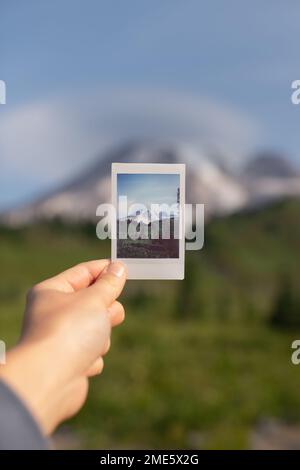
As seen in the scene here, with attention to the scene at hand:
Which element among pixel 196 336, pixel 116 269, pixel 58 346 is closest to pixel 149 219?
pixel 116 269

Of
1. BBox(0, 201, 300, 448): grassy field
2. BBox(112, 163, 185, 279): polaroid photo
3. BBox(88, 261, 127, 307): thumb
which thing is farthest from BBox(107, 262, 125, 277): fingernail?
BBox(0, 201, 300, 448): grassy field

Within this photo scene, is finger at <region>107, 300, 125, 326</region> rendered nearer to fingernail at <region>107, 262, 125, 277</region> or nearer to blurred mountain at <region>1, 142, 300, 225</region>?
fingernail at <region>107, 262, 125, 277</region>

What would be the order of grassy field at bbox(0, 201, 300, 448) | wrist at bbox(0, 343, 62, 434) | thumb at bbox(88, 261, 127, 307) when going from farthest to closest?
grassy field at bbox(0, 201, 300, 448)
thumb at bbox(88, 261, 127, 307)
wrist at bbox(0, 343, 62, 434)

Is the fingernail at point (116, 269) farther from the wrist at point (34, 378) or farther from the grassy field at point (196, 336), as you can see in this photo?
the grassy field at point (196, 336)

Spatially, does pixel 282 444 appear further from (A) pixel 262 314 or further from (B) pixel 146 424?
(A) pixel 262 314

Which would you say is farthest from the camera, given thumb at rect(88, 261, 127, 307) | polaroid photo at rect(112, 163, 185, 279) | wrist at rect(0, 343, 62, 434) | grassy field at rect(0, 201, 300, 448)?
grassy field at rect(0, 201, 300, 448)

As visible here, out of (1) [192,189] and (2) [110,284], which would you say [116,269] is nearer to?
(2) [110,284]

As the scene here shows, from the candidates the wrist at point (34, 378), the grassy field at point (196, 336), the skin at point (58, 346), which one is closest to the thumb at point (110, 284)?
the skin at point (58, 346)
